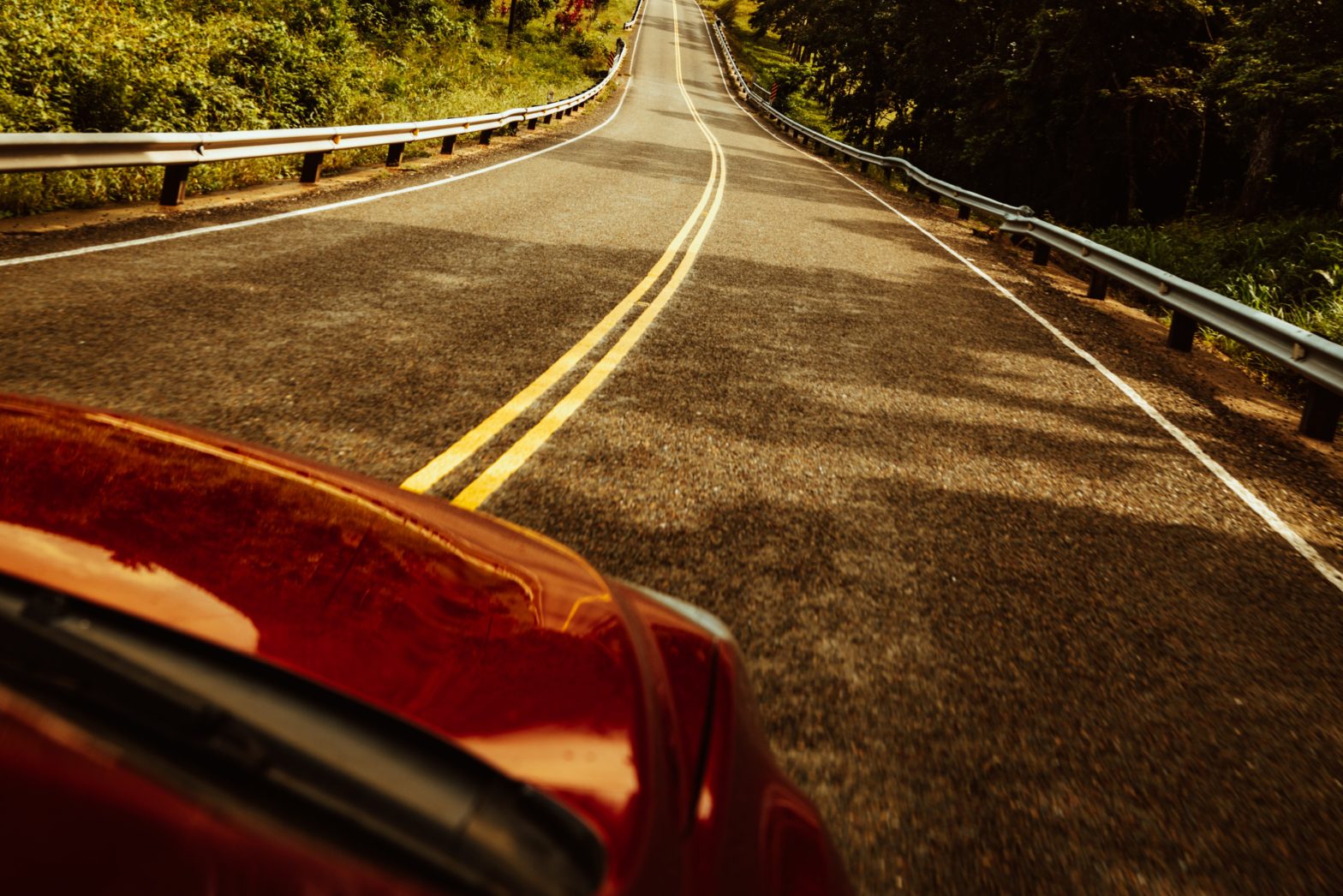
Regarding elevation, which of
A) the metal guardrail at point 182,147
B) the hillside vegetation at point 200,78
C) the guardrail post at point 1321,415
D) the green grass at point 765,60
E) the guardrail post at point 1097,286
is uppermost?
the green grass at point 765,60

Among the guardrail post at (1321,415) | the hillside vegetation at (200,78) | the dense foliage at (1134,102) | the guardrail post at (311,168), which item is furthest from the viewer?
the dense foliage at (1134,102)

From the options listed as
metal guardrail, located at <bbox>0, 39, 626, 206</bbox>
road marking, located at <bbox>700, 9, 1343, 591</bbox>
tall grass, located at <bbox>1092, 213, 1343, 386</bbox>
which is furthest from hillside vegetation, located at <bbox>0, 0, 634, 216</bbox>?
tall grass, located at <bbox>1092, 213, 1343, 386</bbox>

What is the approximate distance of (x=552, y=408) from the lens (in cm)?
521

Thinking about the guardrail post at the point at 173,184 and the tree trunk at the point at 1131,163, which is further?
the tree trunk at the point at 1131,163

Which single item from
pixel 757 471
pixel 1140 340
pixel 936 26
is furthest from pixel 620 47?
pixel 757 471

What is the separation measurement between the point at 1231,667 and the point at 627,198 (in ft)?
40.7

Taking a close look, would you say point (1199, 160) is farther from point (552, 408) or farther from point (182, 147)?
point (552, 408)

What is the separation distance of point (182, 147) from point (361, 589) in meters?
Answer: 9.80

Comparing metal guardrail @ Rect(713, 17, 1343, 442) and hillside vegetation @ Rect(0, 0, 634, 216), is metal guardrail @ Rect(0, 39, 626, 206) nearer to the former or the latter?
Result: hillside vegetation @ Rect(0, 0, 634, 216)

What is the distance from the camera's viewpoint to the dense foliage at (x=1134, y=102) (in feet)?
48.2

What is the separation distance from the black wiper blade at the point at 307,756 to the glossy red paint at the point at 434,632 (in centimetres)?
4

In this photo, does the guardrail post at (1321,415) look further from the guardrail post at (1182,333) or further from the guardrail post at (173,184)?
the guardrail post at (173,184)

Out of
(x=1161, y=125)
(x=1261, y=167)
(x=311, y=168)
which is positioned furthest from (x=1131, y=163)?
(x=311, y=168)

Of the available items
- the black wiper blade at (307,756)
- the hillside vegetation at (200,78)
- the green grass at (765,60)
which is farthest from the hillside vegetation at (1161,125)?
the green grass at (765,60)
